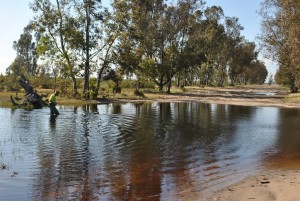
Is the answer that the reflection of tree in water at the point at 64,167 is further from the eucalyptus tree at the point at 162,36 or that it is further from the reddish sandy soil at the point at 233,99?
the eucalyptus tree at the point at 162,36

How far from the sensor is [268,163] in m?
14.7

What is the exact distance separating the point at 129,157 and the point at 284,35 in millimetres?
48536

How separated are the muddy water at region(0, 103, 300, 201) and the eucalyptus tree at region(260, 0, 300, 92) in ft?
76.6

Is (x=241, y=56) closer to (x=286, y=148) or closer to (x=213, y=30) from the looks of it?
(x=213, y=30)

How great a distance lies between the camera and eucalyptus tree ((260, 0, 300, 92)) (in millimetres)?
45406

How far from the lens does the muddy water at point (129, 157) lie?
10602 millimetres

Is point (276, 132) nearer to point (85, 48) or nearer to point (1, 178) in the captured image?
point (1, 178)

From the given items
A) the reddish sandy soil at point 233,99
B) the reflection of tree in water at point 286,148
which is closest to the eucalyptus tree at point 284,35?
the reddish sandy soil at point 233,99

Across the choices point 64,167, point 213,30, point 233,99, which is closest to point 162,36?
point 233,99

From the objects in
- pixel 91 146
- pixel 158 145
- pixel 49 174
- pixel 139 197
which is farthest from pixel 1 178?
pixel 158 145

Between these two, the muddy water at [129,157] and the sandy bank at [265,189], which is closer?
the sandy bank at [265,189]

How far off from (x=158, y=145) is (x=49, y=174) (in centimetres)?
720

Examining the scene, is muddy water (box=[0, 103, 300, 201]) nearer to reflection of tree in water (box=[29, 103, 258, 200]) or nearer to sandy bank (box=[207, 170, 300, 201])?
reflection of tree in water (box=[29, 103, 258, 200])

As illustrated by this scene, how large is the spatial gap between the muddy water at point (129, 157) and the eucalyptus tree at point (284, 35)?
2336cm
